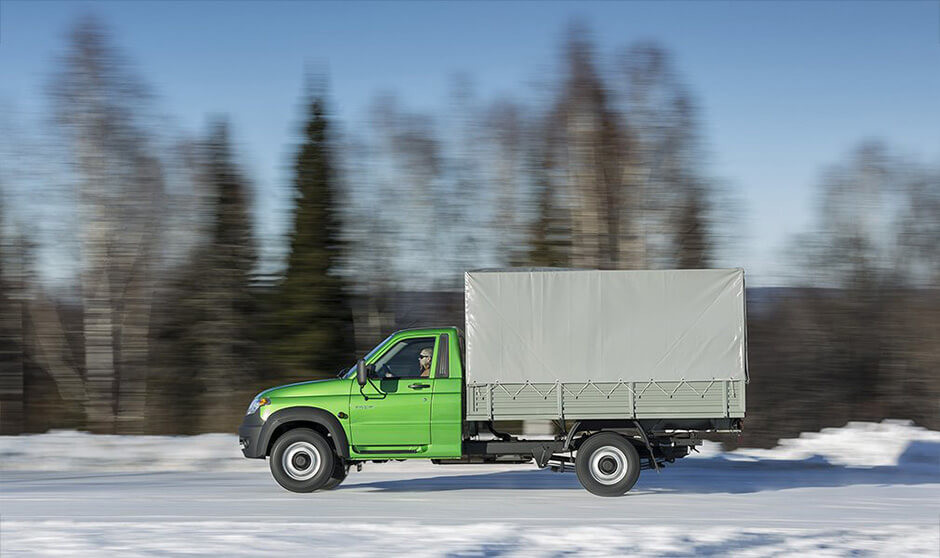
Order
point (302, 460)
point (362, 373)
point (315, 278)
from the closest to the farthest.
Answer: point (362, 373) < point (302, 460) < point (315, 278)

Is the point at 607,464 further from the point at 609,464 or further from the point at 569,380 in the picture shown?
→ the point at 569,380

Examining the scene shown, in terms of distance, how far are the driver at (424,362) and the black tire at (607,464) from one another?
2195 millimetres

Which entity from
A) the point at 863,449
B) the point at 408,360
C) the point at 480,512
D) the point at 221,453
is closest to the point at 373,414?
the point at 408,360

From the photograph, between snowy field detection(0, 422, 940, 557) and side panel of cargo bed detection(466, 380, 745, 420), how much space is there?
1.06m

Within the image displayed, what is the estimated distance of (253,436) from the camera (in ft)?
41.8

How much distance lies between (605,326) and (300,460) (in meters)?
4.29

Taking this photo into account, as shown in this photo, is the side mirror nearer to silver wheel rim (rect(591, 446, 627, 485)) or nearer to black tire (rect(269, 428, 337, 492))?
black tire (rect(269, 428, 337, 492))

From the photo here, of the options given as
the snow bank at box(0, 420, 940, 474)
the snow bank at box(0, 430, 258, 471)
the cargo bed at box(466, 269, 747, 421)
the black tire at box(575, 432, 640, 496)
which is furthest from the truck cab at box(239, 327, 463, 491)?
the snow bank at box(0, 430, 258, 471)

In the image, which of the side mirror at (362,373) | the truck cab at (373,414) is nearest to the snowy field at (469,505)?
the truck cab at (373,414)

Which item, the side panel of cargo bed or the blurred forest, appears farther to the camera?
the blurred forest

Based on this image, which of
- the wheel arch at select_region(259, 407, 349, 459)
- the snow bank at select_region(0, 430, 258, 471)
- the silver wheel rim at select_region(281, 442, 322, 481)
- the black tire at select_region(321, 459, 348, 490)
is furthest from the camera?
the snow bank at select_region(0, 430, 258, 471)

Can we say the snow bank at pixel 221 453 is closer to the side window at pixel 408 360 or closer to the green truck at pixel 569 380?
the green truck at pixel 569 380

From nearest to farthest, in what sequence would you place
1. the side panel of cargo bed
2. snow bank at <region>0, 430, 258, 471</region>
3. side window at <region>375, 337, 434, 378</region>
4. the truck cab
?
the side panel of cargo bed
the truck cab
side window at <region>375, 337, 434, 378</region>
snow bank at <region>0, 430, 258, 471</region>

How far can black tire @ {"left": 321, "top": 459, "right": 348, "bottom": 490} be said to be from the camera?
13.0 m
